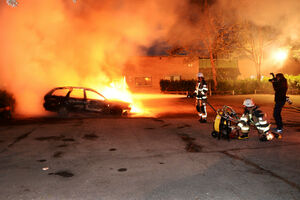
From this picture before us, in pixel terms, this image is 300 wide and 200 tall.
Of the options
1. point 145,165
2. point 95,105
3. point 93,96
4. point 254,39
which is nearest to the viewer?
point 145,165

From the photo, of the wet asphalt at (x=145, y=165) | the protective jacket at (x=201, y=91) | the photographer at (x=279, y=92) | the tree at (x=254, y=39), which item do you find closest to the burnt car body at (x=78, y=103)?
the wet asphalt at (x=145, y=165)

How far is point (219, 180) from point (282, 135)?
12.5 ft

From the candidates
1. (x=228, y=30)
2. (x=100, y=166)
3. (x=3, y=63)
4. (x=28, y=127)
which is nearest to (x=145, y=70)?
(x=228, y=30)

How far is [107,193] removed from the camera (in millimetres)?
3547

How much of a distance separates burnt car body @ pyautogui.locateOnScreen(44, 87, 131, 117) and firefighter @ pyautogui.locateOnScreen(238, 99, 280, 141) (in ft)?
19.3

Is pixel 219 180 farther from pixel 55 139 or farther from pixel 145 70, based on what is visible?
pixel 145 70

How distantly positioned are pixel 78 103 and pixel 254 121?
7.01 meters

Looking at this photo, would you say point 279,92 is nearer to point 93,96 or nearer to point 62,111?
point 93,96

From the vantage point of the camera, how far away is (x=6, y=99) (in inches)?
445

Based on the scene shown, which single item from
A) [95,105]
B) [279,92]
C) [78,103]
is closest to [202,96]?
Result: [279,92]

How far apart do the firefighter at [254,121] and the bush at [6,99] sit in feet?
27.5

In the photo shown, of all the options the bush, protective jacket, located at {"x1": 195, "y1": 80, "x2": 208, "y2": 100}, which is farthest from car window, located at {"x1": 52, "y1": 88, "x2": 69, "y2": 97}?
protective jacket, located at {"x1": 195, "y1": 80, "x2": 208, "y2": 100}

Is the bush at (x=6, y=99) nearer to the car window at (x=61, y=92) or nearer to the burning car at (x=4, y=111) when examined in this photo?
the burning car at (x=4, y=111)

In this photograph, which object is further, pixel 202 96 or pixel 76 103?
pixel 76 103
